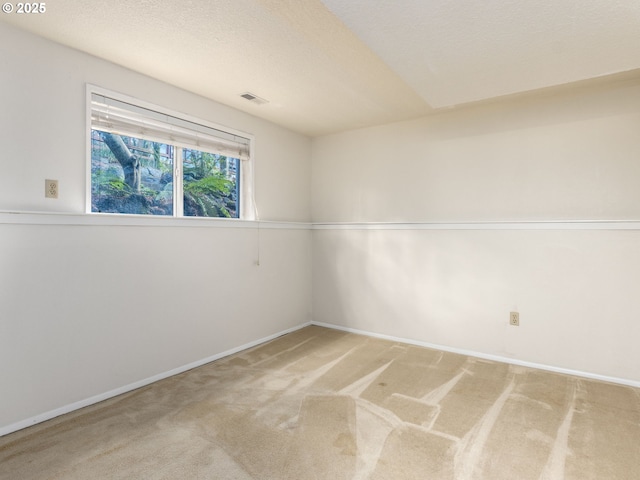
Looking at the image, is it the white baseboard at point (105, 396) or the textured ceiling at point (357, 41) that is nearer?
the textured ceiling at point (357, 41)

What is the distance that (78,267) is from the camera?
2.19 metres

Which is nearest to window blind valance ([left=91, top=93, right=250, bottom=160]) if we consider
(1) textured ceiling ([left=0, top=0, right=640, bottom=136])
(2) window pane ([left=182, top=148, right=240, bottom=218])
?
(2) window pane ([left=182, top=148, right=240, bottom=218])

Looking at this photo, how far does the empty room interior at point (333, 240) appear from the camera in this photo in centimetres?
177

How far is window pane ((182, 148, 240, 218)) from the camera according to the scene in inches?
117

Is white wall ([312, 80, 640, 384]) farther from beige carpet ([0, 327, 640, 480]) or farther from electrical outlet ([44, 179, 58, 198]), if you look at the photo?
electrical outlet ([44, 179, 58, 198])

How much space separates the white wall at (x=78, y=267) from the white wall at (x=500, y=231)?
4.69 ft

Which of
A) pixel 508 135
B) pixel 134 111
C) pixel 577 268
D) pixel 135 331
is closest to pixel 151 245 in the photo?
pixel 135 331

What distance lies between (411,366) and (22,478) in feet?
8.25

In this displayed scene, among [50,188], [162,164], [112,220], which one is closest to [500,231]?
[162,164]

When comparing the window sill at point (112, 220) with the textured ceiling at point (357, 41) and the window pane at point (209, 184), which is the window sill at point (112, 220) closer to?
the window pane at point (209, 184)

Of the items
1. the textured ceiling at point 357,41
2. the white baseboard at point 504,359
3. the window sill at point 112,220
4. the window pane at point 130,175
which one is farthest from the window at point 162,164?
the white baseboard at point 504,359

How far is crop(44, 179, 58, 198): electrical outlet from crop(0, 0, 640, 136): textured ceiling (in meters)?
0.86

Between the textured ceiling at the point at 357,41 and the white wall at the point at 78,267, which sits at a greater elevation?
the textured ceiling at the point at 357,41

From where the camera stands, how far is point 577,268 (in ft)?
8.97
